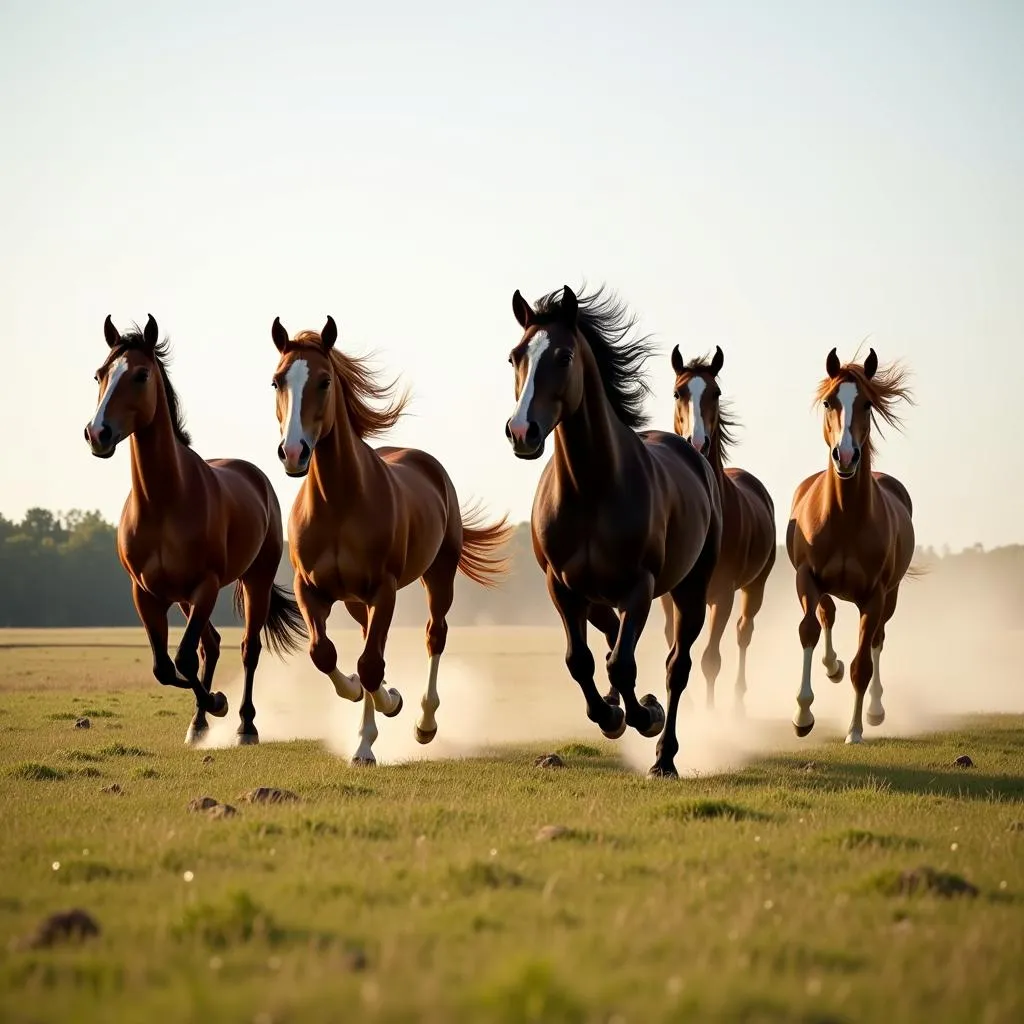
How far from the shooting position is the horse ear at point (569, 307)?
912 centimetres

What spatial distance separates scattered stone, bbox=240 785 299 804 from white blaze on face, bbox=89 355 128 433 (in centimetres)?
430

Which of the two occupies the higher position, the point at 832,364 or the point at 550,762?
the point at 832,364

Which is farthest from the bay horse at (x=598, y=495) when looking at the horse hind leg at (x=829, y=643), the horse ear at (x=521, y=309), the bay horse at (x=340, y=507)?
the horse hind leg at (x=829, y=643)

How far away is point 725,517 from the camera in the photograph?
1510 cm

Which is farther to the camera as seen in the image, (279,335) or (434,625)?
(434,625)

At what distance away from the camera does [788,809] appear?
25.7 feet

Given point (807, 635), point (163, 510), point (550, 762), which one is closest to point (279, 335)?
point (163, 510)

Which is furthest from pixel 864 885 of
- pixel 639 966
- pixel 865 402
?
pixel 865 402

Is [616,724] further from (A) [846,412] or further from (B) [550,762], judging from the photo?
(A) [846,412]

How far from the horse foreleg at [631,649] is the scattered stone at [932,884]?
3.86 metres

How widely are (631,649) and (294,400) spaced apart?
11.0 feet

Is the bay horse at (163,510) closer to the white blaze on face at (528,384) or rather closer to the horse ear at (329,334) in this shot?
the horse ear at (329,334)

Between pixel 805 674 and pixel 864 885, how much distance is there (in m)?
8.02

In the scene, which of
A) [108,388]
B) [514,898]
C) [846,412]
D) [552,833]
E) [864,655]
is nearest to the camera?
[514,898]
